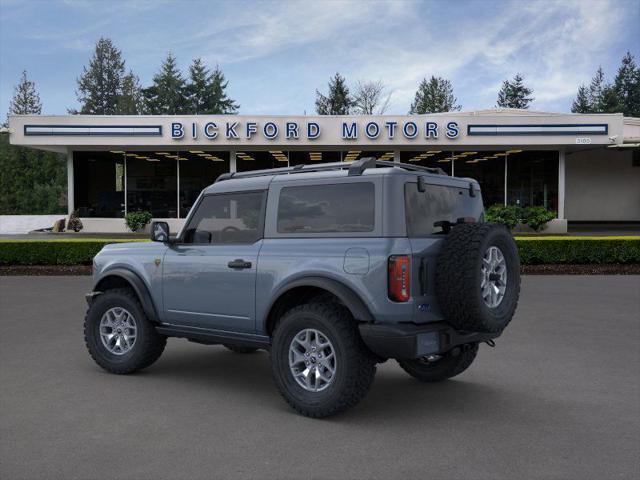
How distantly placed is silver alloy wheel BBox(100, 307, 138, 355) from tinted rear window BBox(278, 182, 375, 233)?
2.20 m

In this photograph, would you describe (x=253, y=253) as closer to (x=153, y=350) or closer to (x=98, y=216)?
(x=153, y=350)

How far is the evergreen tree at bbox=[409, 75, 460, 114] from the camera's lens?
77.6 metres

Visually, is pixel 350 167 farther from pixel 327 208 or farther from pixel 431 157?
pixel 431 157

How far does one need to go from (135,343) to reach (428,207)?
10.8 feet

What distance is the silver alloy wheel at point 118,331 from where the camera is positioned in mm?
6746

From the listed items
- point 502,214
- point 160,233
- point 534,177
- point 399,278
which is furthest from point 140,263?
point 534,177

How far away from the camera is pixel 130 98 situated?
78.6 metres

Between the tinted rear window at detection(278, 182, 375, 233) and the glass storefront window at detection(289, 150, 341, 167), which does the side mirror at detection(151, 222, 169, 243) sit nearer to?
the tinted rear window at detection(278, 182, 375, 233)

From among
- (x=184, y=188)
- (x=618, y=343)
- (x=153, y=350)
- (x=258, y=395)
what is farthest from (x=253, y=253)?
(x=184, y=188)

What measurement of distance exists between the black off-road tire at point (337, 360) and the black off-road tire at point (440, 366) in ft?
3.91

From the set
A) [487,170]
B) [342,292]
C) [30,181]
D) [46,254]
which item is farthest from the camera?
[30,181]

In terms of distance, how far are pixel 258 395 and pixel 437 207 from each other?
2.30 m

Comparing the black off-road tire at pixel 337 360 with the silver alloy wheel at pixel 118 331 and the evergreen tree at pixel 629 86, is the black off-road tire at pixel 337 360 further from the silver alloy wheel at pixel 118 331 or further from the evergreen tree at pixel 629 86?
the evergreen tree at pixel 629 86

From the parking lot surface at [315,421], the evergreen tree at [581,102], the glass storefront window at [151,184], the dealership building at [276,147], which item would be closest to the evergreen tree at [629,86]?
the evergreen tree at [581,102]
